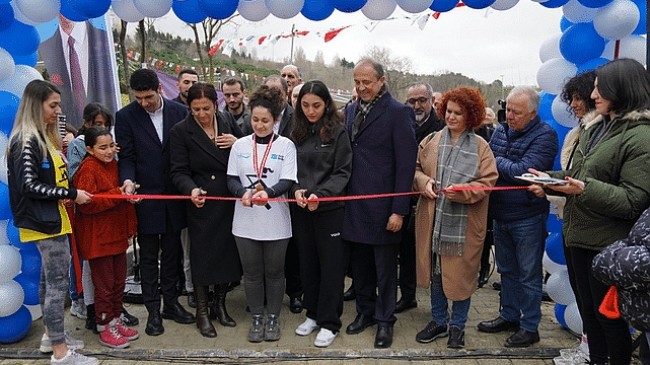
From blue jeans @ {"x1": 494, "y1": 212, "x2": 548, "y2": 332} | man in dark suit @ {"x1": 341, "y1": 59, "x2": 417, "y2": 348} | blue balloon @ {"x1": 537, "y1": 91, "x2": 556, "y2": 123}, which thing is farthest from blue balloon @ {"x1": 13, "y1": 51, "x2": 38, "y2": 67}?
blue balloon @ {"x1": 537, "y1": 91, "x2": 556, "y2": 123}

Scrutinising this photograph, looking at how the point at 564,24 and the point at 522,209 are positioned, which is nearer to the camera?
the point at 522,209

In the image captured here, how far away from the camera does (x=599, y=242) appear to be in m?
2.87

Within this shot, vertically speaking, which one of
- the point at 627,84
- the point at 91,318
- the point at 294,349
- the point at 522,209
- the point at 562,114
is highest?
the point at 627,84

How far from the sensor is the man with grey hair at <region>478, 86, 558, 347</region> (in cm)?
366

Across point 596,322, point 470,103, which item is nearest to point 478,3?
point 470,103

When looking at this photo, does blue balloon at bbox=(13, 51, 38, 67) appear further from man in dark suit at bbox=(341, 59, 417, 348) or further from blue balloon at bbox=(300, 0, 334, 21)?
man in dark suit at bbox=(341, 59, 417, 348)

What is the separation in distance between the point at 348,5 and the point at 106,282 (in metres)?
2.75

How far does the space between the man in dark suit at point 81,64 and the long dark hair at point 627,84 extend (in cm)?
555

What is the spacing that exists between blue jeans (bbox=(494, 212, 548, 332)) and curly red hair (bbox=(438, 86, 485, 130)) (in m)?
0.79

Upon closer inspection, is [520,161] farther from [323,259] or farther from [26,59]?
[26,59]

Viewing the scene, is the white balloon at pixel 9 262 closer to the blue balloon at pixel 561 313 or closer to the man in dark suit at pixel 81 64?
the man in dark suit at pixel 81 64

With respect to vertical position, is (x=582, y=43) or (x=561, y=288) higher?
(x=582, y=43)

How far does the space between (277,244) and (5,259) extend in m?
1.96

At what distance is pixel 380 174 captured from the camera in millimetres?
3836
